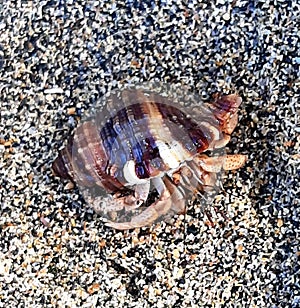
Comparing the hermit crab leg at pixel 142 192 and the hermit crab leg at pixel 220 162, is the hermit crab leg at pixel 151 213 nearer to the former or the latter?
the hermit crab leg at pixel 142 192

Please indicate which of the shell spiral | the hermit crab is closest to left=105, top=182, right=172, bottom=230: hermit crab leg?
the hermit crab

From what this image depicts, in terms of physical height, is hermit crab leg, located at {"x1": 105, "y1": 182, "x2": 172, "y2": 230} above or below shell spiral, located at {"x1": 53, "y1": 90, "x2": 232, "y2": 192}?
below

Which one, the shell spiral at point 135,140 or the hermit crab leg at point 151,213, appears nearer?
the shell spiral at point 135,140

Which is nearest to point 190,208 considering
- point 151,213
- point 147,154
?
point 151,213

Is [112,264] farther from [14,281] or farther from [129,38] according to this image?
[129,38]

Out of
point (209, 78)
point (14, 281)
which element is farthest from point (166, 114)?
point (14, 281)

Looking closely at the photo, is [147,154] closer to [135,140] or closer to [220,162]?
[135,140]

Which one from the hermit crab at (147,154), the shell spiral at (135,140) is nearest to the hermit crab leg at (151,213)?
the hermit crab at (147,154)

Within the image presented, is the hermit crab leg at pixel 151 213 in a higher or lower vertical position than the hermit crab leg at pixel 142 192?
lower

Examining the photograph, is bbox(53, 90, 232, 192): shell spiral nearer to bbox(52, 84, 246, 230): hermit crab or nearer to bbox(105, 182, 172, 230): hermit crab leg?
bbox(52, 84, 246, 230): hermit crab
